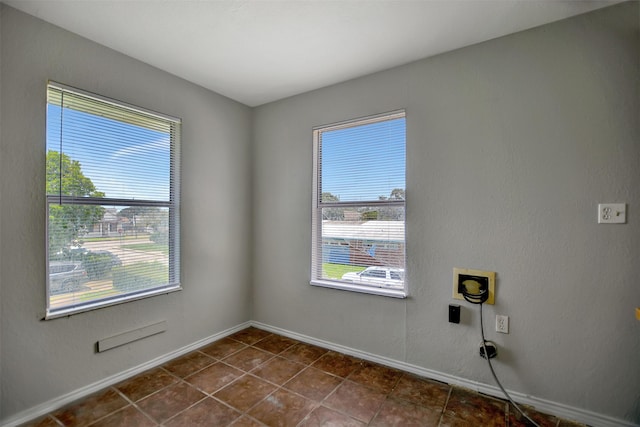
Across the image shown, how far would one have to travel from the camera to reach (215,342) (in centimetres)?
289

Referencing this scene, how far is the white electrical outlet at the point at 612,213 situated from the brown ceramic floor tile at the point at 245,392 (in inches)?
94.5

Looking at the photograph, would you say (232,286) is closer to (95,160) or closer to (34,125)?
(95,160)

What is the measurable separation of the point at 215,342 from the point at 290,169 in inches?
74.3

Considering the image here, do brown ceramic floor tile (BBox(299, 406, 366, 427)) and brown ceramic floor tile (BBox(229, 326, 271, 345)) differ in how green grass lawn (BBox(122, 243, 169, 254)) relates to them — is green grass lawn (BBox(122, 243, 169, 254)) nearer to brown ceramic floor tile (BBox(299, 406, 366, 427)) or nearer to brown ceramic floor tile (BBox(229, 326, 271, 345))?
brown ceramic floor tile (BBox(229, 326, 271, 345))

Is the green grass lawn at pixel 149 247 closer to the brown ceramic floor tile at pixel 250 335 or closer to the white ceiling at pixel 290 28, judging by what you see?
the brown ceramic floor tile at pixel 250 335

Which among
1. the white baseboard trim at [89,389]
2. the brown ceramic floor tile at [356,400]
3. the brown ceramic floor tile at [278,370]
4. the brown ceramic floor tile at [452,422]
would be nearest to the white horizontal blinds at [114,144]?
the white baseboard trim at [89,389]

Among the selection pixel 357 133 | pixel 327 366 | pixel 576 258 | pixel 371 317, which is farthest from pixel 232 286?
pixel 576 258

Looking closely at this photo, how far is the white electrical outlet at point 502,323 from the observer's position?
1992mm

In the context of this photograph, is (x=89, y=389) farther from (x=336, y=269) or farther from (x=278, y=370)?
(x=336, y=269)

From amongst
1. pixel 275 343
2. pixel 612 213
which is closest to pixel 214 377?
pixel 275 343

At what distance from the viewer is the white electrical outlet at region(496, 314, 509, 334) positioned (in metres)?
1.99

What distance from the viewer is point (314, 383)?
7.22 ft

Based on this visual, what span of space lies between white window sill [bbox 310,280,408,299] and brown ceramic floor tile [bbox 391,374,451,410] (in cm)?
62

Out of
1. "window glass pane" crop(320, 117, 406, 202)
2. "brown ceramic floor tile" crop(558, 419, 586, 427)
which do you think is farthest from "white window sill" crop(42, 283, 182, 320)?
"brown ceramic floor tile" crop(558, 419, 586, 427)
